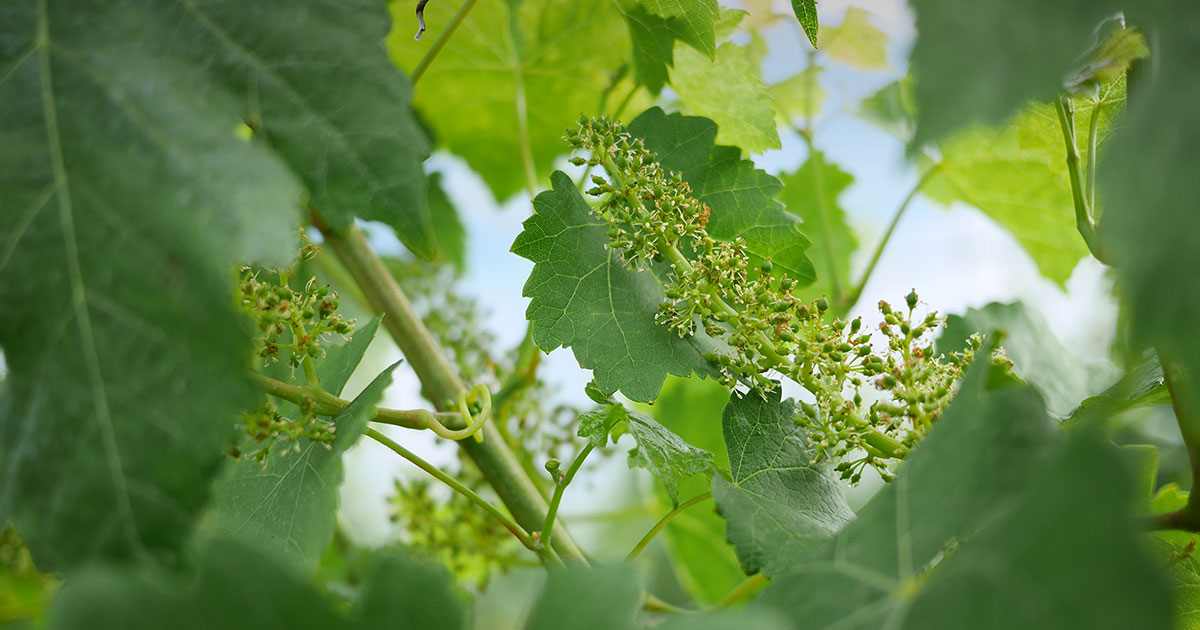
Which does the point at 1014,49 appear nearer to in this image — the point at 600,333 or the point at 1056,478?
the point at 1056,478

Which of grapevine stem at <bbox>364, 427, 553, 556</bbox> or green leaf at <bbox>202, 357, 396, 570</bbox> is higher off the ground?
grapevine stem at <bbox>364, 427, 553, 556</bbox>

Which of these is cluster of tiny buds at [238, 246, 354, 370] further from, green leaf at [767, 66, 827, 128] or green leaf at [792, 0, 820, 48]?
green leaf at [767, 66, 827, 128]

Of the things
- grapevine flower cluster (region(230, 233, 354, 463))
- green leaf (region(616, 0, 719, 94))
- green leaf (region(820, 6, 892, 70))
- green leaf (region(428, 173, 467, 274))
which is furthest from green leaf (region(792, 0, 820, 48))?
green leaf (region(428, 173, 467, 274))

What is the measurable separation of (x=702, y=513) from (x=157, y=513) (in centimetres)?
83

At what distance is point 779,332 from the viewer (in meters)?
0.62

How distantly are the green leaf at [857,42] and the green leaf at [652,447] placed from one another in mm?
717

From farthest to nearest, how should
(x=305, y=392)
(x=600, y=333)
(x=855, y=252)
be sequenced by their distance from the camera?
1. (x=855, y=252)
2. (x=600, y=333)
3. (x=305, y=392)

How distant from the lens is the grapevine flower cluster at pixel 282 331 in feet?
1.77

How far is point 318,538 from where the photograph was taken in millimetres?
539

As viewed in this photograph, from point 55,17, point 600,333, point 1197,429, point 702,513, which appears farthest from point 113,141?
point 702,513

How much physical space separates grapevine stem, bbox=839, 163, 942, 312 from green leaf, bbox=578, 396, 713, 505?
44 cm

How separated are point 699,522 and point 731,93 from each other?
0.61 m

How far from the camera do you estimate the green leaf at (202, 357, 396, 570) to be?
0.54 meters

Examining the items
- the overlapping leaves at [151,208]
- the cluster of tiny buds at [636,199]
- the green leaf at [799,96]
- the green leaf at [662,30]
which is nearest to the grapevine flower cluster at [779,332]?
the cluster of tiny buds at [636,199]
